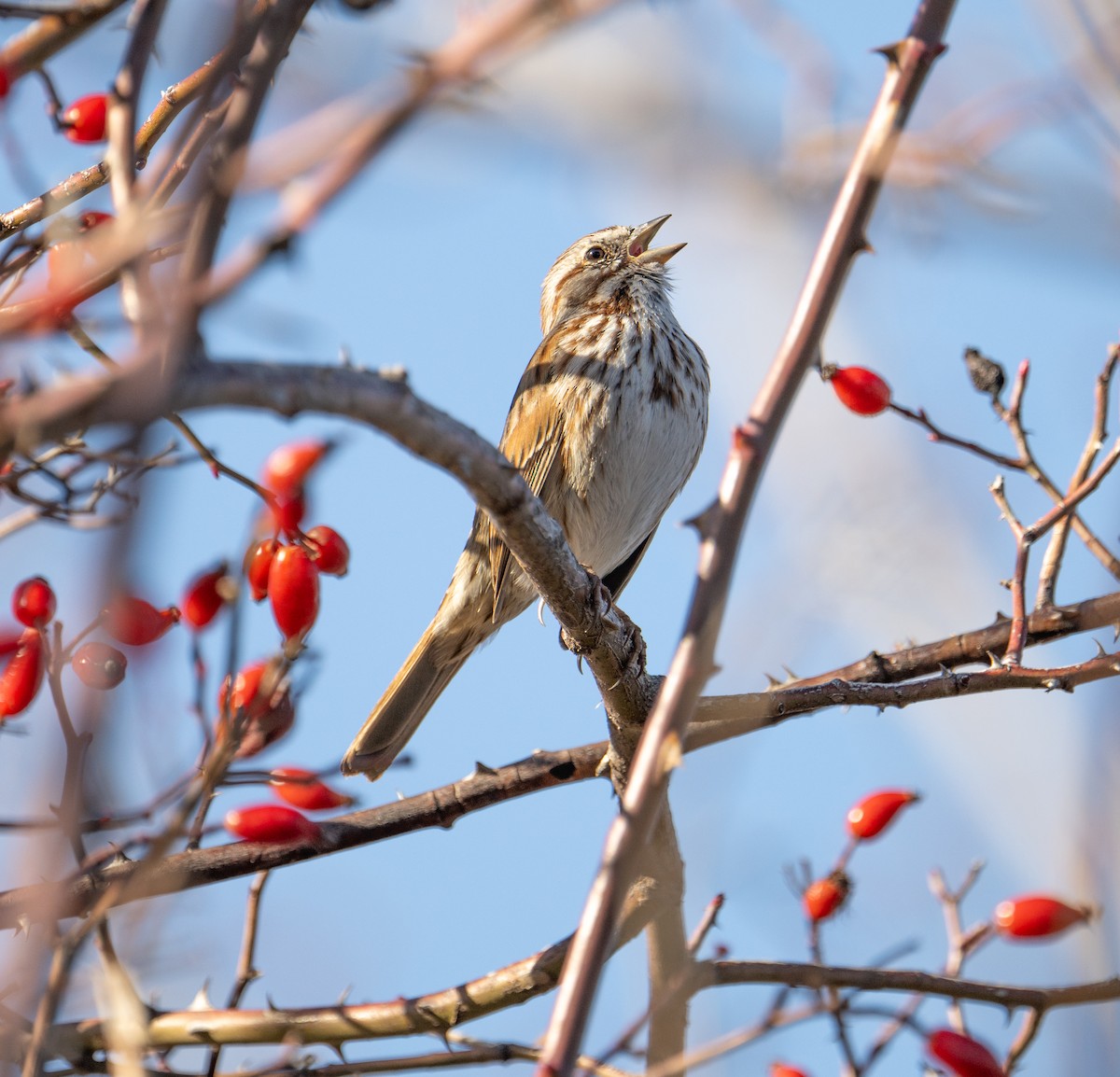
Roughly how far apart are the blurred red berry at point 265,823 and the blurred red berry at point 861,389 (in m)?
1.63

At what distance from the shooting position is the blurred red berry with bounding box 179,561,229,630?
2768mm

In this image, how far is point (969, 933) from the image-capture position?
324 centimetres

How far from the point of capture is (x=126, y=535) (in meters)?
1.30

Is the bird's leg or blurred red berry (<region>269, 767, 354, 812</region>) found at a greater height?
the bird's leg

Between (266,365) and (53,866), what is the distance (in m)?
0.65

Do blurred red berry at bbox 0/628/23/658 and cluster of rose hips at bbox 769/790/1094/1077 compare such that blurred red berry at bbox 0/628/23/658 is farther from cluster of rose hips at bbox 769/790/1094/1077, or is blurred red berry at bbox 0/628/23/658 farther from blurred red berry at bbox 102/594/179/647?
cluster of rose hips at bbox 769/790/1094/1077

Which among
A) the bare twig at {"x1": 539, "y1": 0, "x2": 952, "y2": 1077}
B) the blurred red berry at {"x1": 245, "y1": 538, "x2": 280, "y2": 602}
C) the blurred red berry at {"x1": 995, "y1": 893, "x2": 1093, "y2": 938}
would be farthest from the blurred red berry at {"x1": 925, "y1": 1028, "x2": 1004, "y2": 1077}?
the blurred red berry at {"x1": 245, "y1": 538, "x2": 280, "y2": 602}

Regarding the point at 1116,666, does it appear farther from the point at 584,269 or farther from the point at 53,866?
the point at 584,269

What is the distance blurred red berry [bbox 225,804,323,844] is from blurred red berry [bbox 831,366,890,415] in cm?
163

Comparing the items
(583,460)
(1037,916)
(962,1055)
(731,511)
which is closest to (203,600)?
(731,511)

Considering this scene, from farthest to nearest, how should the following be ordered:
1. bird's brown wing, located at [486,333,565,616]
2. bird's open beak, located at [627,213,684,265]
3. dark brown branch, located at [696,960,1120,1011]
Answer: bird's open beak, located at [627,213,684,265] < bird's brown wing, located at [486,333,565,616] < dark brown branch, located at [696,960,1120,1011]

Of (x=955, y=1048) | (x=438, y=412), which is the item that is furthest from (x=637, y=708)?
(x=438, y=412)

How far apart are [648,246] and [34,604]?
3660mm

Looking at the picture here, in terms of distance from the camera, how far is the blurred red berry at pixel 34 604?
275 cm
